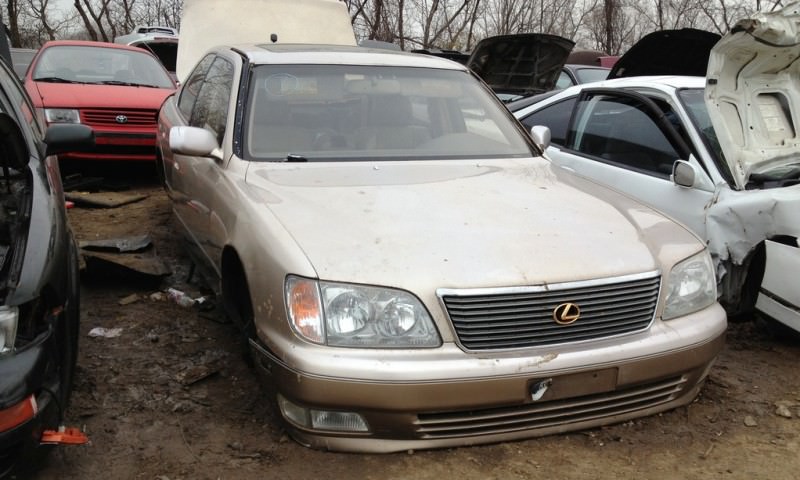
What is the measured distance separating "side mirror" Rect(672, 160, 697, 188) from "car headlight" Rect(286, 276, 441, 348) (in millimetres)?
2227

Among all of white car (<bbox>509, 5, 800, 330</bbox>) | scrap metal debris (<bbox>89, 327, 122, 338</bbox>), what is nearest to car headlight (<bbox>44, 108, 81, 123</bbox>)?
scrap metal debris (<bbox>89, 327, 122, 338</bbox>)

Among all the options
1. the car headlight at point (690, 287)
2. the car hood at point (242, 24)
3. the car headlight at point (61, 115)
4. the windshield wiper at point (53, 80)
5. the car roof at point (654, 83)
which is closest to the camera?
the car headlight at point (690, 287)

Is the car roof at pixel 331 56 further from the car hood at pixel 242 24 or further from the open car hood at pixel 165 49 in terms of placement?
the open car hood at pixel 165 49

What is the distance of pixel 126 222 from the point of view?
609 centimetres

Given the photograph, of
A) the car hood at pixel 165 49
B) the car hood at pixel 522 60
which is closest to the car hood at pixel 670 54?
the car hood at pixel 522 60

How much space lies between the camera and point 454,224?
9.25 feet

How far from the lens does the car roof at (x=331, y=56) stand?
3873 millimetres

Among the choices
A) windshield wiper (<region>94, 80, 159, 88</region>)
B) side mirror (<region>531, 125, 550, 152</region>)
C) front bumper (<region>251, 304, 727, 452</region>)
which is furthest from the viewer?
windshield wiper (<region>94, 80, 159, 88</region>)

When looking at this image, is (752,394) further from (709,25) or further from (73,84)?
(709,25)

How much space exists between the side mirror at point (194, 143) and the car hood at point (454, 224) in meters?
0.31

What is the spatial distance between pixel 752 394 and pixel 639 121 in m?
2.02

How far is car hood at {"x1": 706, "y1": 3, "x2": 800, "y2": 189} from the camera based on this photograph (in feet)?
12.3

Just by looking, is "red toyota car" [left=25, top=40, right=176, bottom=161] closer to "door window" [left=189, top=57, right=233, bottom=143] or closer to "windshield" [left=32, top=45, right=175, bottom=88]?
"windshield" [left=32, top=45, right=175, bottom=88]

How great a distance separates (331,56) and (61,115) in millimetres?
3928
